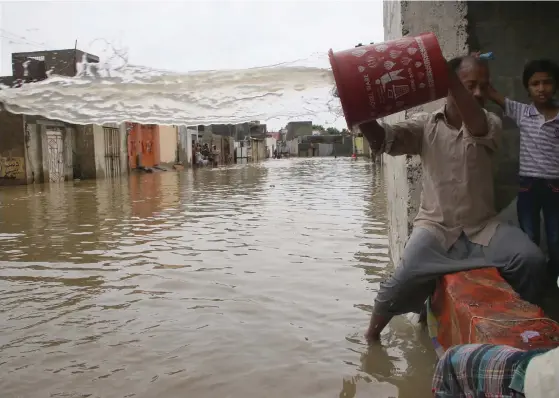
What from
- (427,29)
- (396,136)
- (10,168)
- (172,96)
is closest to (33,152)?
(10,168)

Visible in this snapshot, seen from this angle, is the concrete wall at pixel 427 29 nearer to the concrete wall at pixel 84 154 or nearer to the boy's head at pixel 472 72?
the boy's head at pixel 472 72

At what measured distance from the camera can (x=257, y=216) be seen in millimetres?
8273

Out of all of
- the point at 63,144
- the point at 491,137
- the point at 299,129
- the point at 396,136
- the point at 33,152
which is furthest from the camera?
the point at 299,129

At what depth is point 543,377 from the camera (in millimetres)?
1244

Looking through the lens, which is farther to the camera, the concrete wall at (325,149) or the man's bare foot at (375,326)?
the concrete wall at (325,149)

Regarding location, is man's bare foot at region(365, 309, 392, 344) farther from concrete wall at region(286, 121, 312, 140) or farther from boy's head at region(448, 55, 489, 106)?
concrete wall at region(286, 121, 312, 140)

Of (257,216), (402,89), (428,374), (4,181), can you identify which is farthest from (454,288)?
(4,181)

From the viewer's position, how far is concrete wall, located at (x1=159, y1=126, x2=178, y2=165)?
105 ft

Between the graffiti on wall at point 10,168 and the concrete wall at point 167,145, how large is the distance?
43.9 ft

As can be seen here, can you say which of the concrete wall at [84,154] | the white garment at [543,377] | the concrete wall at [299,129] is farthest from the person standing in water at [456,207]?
the concrete wall at [299,129]

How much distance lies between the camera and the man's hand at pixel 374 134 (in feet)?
7.94

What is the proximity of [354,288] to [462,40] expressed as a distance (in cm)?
196

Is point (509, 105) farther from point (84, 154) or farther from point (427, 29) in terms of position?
point (84, 154)

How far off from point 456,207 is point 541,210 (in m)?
0.67
